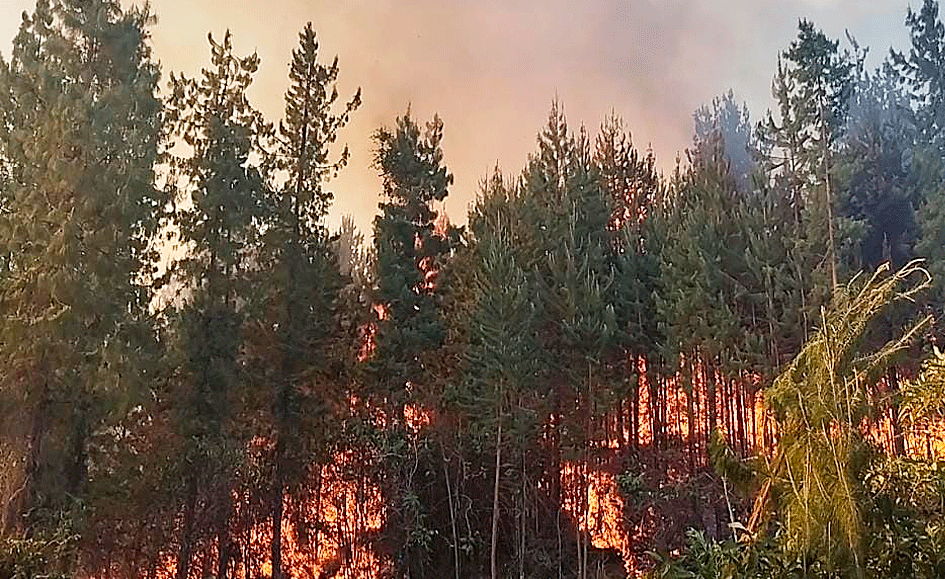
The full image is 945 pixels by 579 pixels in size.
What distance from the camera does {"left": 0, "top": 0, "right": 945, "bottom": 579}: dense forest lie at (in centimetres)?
1269

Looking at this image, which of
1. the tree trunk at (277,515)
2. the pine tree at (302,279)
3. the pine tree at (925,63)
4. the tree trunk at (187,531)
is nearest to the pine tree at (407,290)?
the pine tree at (302,279)

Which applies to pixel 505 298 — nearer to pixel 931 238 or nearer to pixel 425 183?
pixel 425 183

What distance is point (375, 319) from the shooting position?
18.0 metres

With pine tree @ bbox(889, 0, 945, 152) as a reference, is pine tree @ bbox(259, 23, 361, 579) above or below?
below

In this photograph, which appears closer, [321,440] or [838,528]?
[838,528]

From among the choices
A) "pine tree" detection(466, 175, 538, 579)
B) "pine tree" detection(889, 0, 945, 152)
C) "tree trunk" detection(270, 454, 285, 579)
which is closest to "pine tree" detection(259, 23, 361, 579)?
"tree trunk" detection(270, 454, 285, 579)

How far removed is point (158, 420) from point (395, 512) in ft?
16.8

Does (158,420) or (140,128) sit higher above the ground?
(140,128)

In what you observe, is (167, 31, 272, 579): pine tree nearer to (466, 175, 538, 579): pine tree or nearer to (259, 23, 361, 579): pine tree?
(259, 23, 361, 579): pine tree

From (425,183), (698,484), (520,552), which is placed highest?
(425,183)

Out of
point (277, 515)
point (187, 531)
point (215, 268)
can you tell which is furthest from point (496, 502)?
point (215, 268)

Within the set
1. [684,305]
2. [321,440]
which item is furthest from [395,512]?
[684,305]

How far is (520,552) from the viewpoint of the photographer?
1697 cm

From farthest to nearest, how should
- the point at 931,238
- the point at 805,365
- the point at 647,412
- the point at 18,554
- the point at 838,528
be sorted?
the point at 647,412
the point at 931,238
the point at 18,554
the point at 805,365
the point at 838,528
